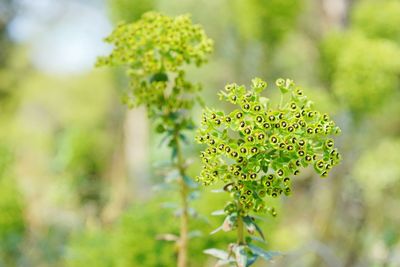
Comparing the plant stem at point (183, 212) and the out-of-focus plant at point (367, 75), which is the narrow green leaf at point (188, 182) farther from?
the out-of-focus plant at point (367, 75)

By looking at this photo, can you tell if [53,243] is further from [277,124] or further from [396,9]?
[277,124]

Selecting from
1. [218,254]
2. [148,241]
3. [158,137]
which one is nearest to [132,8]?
[148,241]

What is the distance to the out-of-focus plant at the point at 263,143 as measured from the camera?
3.35 feet

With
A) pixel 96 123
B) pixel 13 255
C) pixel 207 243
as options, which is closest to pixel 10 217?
pixel 13 255

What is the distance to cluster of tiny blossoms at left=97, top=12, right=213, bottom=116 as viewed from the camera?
1.48 m

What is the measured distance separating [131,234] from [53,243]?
3747 millimetres

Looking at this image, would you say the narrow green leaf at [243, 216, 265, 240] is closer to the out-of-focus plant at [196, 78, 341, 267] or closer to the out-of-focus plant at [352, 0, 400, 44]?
the out-of-focus plant at [196, 78, 341, 267]

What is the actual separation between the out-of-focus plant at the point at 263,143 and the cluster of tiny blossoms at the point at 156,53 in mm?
437

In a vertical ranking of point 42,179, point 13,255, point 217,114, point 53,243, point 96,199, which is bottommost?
point 217,114

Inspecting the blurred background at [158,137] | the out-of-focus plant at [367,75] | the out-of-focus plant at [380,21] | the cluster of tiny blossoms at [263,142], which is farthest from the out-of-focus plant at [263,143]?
the out-of-focus plant at [380,21]

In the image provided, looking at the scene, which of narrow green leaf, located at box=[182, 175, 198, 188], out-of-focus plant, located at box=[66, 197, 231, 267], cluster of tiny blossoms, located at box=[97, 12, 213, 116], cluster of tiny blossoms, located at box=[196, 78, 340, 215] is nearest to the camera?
cluster of tiny blossoms, located at box=[196, 78, 340, 215]

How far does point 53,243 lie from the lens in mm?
6309

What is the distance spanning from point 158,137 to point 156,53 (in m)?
6.39

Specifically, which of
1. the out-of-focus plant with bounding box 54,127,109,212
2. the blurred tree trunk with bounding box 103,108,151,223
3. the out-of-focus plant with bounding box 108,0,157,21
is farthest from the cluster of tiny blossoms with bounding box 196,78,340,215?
the blurred tree trunk with bounding box 103,108,151,223
